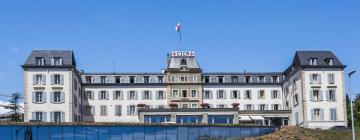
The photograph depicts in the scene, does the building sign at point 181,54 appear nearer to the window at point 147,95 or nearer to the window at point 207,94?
the window at point 207,94

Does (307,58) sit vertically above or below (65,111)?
above

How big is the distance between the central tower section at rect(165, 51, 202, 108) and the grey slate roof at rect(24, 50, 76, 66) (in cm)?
1870

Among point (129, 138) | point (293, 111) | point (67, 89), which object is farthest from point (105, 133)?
point (293, 111)

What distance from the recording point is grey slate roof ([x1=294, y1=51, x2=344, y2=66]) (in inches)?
4473

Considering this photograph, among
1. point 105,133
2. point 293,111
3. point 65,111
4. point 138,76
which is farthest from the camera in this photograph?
point 138,76

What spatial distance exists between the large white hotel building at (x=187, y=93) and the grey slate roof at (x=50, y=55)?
16 cm

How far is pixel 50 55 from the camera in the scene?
369ft

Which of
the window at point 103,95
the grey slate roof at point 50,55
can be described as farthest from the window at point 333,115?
the grey slate roof at point 50,55

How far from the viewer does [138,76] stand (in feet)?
412

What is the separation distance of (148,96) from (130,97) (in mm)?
3216

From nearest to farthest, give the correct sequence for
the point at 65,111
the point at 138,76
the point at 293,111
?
the point at 65,111 < the point at 293,111 < the point at 138,76

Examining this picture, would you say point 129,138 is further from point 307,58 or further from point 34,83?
point 307,58

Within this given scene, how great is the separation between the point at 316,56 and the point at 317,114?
996 centimetres

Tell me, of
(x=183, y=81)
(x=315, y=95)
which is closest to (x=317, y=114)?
(x=315, y=95)
